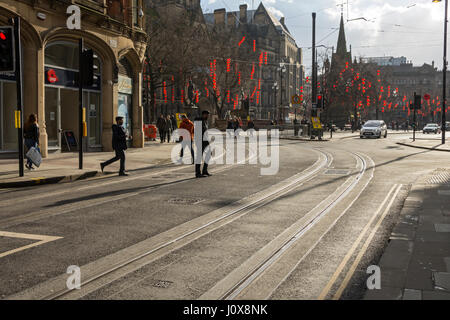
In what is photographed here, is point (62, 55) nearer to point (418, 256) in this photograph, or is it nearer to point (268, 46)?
point (418, 256)

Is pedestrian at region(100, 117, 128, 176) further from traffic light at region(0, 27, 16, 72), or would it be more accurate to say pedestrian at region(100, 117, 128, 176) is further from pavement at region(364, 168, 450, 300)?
pavement at region(364, 168, 450, 300)

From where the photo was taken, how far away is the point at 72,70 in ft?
68.4

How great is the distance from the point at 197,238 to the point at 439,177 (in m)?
8.60

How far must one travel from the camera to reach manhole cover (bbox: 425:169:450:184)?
1165 centimetres

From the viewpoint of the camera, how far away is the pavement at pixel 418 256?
163 inches

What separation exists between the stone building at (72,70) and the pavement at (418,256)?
14727 mm

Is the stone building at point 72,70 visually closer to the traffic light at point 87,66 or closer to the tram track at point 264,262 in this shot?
the traffic light at point 87,66

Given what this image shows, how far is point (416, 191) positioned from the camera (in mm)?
10156

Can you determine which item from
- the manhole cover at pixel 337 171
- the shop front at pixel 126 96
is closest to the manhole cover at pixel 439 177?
the manhole cover at pixel 337 171

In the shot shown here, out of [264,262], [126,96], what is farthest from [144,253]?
[126,96]

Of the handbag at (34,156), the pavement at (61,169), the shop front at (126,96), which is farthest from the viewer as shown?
the shop front at (126,96)

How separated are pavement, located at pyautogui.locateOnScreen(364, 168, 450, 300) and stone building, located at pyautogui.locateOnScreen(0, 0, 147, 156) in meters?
14.7

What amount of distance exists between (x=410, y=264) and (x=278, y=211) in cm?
342
